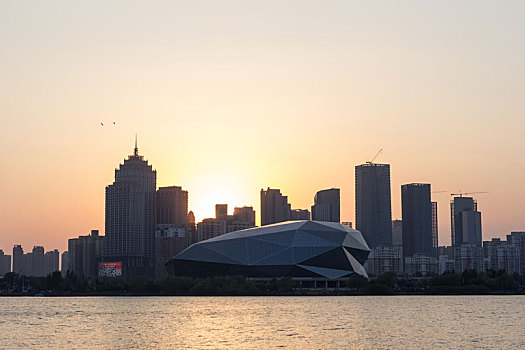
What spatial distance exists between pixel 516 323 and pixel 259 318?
3346 cm

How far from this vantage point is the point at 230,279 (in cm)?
19838

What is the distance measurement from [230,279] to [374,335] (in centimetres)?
11562

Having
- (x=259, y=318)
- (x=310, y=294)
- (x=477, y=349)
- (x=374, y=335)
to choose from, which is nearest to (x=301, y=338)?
(x=374, y=335)

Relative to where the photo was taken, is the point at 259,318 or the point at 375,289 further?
the point at 375,289

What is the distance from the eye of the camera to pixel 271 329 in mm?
91500

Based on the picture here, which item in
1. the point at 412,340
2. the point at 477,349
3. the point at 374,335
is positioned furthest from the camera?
the point at 374,335

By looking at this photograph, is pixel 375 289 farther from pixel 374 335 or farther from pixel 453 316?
pixel 374 335

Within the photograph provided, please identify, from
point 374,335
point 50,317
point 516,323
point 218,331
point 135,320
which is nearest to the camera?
point 374,335

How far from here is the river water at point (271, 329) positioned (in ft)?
252

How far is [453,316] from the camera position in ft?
372

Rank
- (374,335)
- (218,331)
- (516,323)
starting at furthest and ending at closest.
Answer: (516,323), (218,331), (374,335)

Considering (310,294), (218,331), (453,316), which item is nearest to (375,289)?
(310,294)

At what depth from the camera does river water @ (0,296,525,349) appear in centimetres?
7669

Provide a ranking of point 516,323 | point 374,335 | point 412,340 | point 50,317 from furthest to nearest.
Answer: point 50,317 < point 516,323 < point 374,335 < point 412,340
